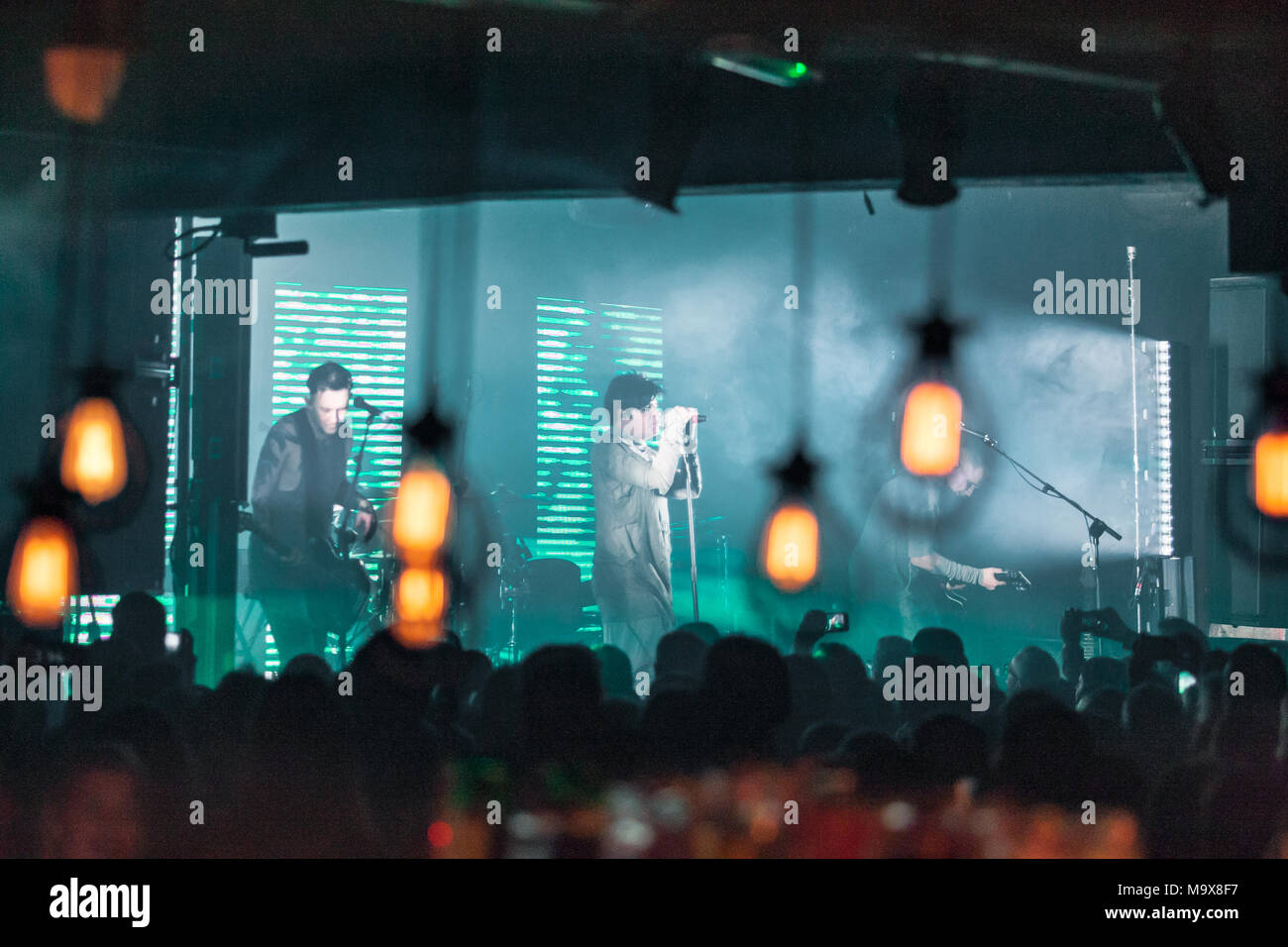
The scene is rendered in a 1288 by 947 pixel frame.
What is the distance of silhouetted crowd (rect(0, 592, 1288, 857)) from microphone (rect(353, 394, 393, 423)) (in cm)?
65

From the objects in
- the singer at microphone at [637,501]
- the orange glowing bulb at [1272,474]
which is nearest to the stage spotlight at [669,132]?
the singer at microphone at [637,501]

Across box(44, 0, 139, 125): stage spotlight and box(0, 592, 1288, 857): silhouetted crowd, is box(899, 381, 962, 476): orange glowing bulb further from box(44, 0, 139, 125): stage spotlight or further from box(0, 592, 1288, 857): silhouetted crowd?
box(44, 0, 139, 125): stage spotlight

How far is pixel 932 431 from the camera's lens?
309 centimetres

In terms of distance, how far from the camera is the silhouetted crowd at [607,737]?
3064mm

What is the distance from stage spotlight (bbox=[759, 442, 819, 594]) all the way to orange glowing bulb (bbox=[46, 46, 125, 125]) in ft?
7.42

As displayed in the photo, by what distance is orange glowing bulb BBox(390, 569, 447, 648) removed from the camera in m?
3.09

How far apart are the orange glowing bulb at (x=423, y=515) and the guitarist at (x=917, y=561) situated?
3.93 ft

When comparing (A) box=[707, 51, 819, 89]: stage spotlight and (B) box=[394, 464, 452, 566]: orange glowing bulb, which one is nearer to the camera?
(B) box=[394, 464, 452, 566]: orange glowing bulb

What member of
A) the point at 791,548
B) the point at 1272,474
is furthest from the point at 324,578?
the point at 1272,474

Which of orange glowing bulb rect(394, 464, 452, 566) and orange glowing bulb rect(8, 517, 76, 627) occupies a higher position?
orange glowing bulb rect(394, 464, 452, 566)

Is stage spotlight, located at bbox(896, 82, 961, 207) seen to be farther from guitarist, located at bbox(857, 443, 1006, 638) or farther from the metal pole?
the metal pole

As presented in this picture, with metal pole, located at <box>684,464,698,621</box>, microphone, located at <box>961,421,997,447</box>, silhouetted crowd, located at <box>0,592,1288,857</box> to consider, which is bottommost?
silhouetted crowd, located at <box>0,592,1288,857</box>

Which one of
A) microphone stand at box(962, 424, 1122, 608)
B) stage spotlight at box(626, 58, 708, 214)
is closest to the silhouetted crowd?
microphone stand at box(962, 424, 1122, 608)
